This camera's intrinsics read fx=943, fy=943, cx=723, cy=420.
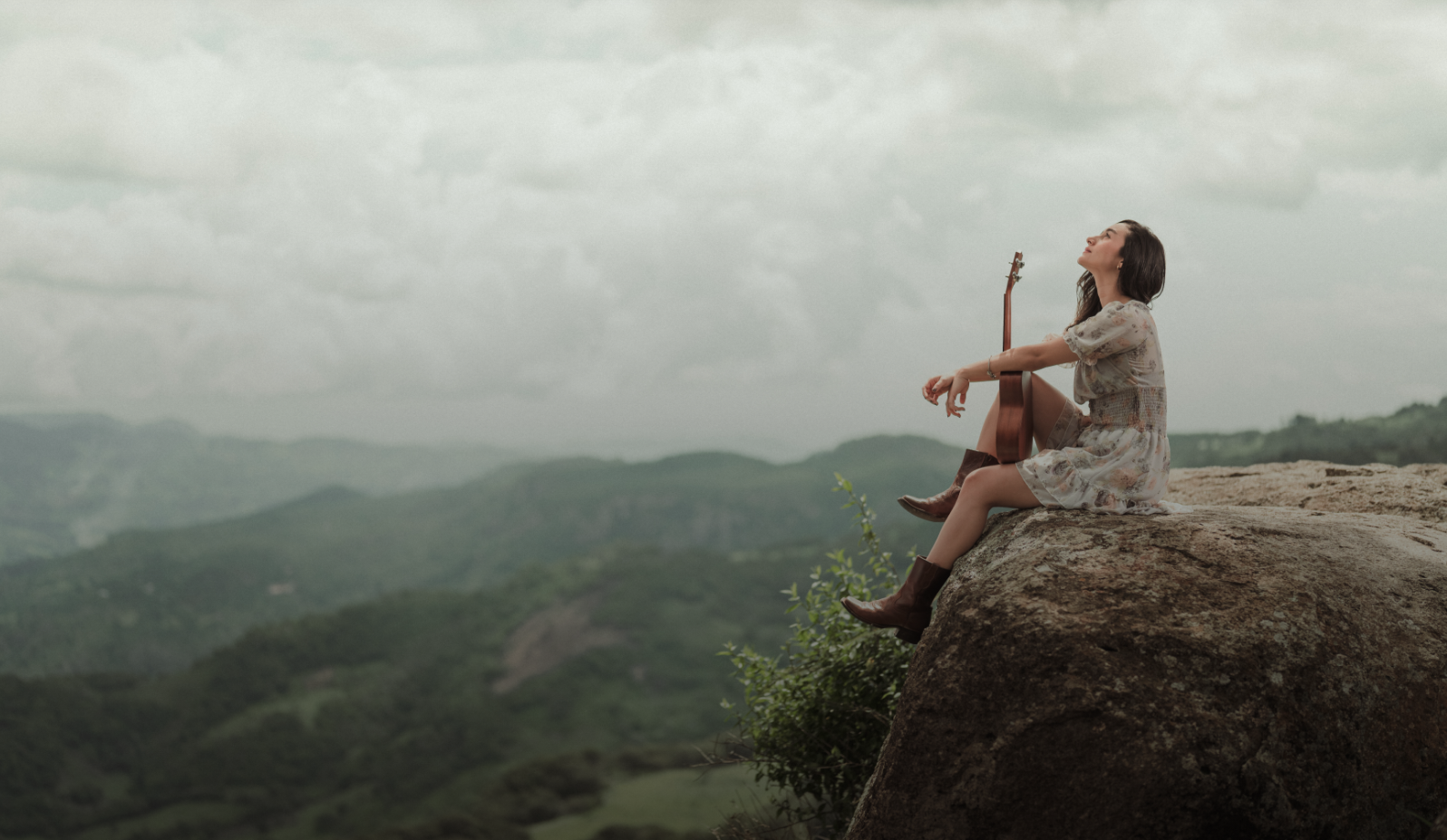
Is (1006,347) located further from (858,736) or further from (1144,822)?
(858,736)

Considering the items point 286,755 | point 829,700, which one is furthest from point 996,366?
point 286,755

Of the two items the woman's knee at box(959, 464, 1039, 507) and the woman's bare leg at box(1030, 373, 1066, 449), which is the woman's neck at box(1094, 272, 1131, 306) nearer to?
the woman's bare leg at box(1030, 373, 1066, 449)

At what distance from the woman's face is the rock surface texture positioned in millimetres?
2128

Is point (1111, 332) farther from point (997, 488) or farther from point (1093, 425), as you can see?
point (997, 488)

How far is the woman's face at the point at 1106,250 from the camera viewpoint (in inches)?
294

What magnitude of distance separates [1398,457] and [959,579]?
339 ft

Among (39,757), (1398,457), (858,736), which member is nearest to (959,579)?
(858,736)

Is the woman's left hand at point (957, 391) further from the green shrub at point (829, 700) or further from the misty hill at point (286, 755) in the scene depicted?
the misty hill at point (286, 755)

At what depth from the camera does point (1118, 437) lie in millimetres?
7305

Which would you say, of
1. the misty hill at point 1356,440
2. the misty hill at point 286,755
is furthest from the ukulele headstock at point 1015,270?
the misty hill at point 286,755

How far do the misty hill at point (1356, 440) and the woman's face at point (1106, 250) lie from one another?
198ft

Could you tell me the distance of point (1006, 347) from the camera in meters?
7.81

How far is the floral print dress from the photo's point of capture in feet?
23.7

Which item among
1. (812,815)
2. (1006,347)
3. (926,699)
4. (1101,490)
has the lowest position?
(812,815)
